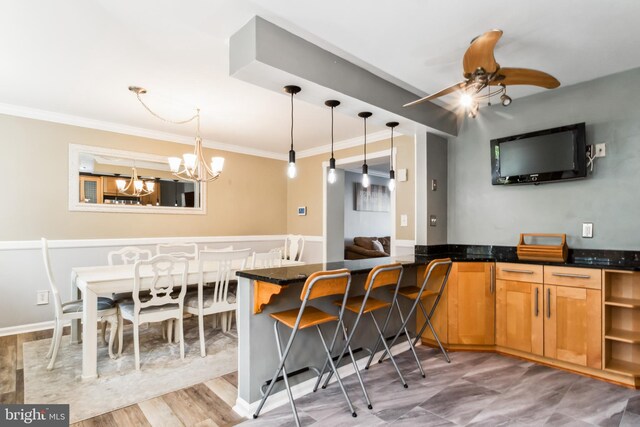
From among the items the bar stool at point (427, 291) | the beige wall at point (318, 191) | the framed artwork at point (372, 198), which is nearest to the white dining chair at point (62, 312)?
the bar stool at point (427, 291)

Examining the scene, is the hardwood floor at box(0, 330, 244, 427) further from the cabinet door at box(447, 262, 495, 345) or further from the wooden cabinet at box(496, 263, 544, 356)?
the wooden cabinet at box(496, 263, 544, 356)

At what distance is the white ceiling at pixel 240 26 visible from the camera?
2000mm

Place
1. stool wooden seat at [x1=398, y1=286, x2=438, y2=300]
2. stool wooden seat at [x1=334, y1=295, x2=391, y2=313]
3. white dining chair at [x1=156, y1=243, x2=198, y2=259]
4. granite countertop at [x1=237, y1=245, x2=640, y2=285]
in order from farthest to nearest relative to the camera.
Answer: white dining chair at [x1=156, y1=243, x2=198, y2=259] < stool wooden seat at [x1=398, y1=286, x2=438, y2=300] < stool wooden seat at [x1=334, y1=295, x2=391, y2=313] < granite countertop at [x1=237, y1=245, x2=640, y2=285]

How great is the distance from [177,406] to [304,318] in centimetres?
105

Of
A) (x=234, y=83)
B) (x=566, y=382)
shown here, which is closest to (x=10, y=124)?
(x=234, y=83)

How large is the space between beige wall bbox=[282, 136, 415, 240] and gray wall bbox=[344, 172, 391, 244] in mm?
1565

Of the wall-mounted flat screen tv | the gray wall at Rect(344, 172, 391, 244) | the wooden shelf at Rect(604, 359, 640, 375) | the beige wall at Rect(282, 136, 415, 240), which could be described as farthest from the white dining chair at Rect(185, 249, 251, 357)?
the gray wall at Rect(344, 172, 391, 244)

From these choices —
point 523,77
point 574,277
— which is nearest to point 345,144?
point 523,77

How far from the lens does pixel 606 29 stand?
221cm

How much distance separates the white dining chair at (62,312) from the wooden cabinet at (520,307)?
11.5 ft

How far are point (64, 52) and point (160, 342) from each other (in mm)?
2681

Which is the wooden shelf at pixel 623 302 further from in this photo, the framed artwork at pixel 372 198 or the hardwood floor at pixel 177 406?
the framed artwork at pixel 372 198

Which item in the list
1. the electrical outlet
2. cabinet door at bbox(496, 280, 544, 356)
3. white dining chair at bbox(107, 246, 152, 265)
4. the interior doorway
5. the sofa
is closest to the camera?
cabinet door at bbox(496, 280, 544, 356)

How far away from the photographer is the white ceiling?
2000 millimetres
